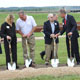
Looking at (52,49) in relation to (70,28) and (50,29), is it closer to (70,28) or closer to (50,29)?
(50,29)

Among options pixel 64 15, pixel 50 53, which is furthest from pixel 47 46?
pixel 64 15

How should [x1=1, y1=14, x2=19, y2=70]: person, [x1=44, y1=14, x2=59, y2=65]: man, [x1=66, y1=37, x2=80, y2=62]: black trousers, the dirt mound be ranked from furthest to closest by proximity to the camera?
[x1=66, y1=37, x2=80, y2=62]: black trousers, [x1=44, y1=14, x2=59, y2=65]: man, [x1=1, y1=14, x2=19, y2=70]: person, the dirt mound

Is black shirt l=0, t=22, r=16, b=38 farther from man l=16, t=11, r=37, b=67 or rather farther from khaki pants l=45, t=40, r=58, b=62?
khaki pants l=45, t=40, r=58, b=62

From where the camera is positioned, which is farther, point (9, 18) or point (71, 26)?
point (71, 26)

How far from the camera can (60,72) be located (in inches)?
366

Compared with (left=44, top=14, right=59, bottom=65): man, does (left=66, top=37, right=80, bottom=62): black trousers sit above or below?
below

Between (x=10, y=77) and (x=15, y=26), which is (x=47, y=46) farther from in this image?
(x=10, y=77)

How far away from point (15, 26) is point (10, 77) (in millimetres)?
3113

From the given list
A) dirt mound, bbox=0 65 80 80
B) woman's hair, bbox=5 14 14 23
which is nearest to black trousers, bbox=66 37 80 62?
woman's hair, bbox=5 14 14 23

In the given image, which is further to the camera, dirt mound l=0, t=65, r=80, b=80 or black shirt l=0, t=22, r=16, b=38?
black shirt l=0, t=22, r=16, b=38

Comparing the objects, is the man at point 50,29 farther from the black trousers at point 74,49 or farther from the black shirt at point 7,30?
the black shirt at point 7,30

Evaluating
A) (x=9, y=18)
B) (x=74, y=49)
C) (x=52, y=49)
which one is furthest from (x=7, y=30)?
(x=74, y=49)

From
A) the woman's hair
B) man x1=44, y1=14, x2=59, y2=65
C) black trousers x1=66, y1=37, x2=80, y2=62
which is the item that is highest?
the woman's hair

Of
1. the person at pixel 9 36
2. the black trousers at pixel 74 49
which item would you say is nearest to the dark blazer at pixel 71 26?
the black trousers at pixel 74 49
